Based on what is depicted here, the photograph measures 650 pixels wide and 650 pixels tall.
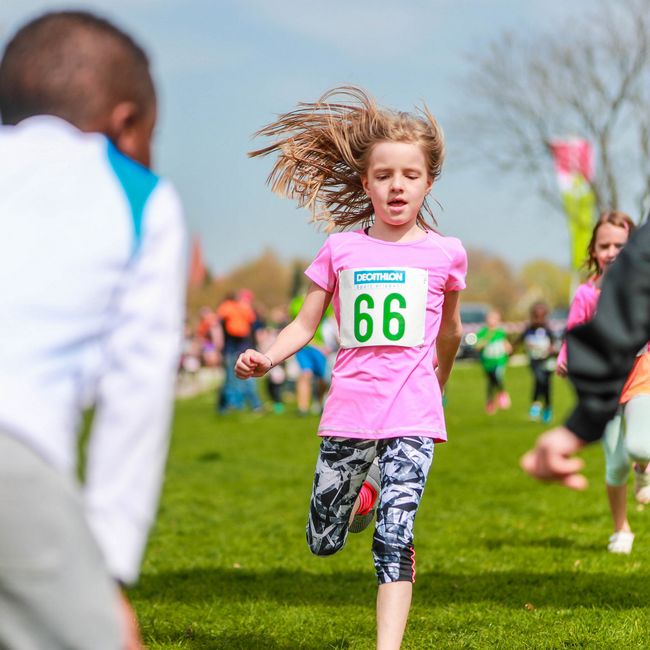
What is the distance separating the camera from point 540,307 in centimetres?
1823

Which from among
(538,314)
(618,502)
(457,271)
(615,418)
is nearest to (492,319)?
(538,314)

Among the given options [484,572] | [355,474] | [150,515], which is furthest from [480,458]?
[150,515]

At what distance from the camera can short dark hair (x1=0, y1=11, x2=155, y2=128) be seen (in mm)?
2174

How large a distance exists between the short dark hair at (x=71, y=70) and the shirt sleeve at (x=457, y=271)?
233 centimetres

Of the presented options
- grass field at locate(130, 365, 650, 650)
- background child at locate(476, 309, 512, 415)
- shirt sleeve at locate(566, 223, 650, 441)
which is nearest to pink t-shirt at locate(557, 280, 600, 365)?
grass field at locate(130, 365, 650, 650)

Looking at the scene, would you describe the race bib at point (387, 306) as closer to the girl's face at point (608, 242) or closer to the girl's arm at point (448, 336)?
the girl's arm at point (448, 336)

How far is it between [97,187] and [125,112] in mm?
209

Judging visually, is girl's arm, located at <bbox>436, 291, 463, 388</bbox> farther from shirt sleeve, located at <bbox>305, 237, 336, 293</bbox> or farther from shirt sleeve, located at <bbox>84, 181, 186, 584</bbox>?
shirt sleeve, located at <bbox>84, 181, 186, 584</bbox>

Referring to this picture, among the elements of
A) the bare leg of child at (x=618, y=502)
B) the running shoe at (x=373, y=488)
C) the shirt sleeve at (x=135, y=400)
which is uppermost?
the shirt sleeve at (x=135, y=400)

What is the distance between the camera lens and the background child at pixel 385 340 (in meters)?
4.08

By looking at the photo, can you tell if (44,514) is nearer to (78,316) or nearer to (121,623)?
(121,623)

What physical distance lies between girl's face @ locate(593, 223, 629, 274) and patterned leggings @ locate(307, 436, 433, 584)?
2.22 metres

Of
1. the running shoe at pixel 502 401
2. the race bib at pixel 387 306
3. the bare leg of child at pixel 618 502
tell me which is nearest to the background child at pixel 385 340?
the race bib at pixel 387 306

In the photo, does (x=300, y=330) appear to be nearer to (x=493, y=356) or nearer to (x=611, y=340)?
(x=611, y=340)
